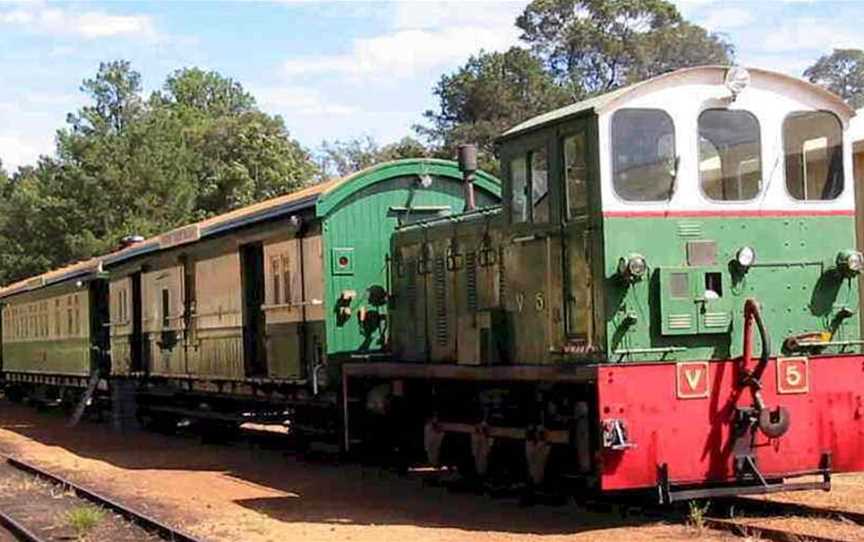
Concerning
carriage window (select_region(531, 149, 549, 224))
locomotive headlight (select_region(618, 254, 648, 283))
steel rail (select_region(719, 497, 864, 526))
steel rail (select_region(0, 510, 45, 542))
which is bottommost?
steel rail (select_region(0, 510, 45, 542))

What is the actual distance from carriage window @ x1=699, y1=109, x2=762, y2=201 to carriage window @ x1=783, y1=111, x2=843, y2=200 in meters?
0.31

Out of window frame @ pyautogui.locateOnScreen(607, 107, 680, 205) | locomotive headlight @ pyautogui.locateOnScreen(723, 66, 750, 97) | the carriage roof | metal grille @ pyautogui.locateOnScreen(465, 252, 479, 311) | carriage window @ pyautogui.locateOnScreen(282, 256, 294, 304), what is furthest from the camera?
carriage window @ pyautogui.locateOnScreen(282, 256, 294, 304)

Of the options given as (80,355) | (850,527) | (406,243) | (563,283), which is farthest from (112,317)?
(850,527)

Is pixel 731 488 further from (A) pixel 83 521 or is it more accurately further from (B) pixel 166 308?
(B) pixel 166 308

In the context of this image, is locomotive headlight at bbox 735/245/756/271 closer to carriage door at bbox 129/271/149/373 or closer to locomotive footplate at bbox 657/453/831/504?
locomotive footplate at bbox 657/453/831/504

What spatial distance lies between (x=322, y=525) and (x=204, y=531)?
3.44ft

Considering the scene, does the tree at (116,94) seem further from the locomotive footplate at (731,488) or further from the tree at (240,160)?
the locomotive footplate at (731,488)

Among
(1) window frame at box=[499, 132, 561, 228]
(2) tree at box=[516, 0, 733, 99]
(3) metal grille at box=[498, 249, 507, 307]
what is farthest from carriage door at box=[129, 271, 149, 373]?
(2) tree at box=[516, 0, 733, 99]

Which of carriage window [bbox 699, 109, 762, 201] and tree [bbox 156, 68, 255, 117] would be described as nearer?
carriage window [bbox 699, 109, 762, 201]

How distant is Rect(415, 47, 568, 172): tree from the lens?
54.6 metres

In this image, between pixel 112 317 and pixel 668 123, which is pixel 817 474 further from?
pixel 112 317

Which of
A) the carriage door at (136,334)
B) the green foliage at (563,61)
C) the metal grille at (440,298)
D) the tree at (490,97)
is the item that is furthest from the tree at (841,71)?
the metal grille at (440,298)

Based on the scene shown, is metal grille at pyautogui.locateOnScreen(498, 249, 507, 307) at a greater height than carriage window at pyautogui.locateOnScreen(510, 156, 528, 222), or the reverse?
carriage window at pyautogui.locateOnScreen(510, 156, 528, 222)

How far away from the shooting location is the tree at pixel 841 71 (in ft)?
253
